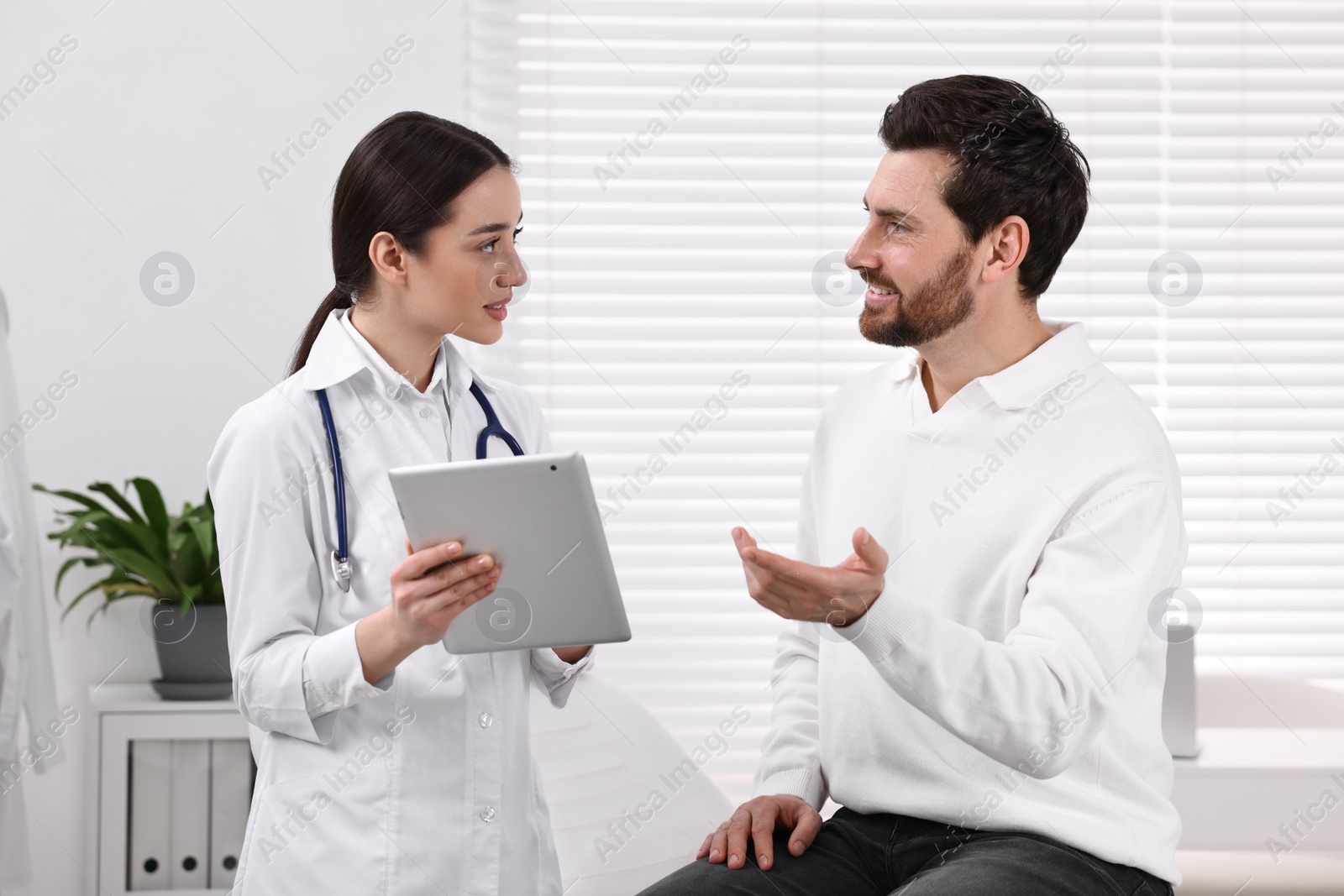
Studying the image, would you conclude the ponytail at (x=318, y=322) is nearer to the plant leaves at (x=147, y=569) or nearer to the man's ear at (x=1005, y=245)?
the man's ear at (x=1005, y=245)

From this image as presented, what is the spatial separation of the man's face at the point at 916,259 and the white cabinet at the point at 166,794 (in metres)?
1.80

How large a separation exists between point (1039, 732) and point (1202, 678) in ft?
4.98

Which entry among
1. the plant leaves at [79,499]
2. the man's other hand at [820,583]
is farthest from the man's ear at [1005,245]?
the plant leaves at [79,499]

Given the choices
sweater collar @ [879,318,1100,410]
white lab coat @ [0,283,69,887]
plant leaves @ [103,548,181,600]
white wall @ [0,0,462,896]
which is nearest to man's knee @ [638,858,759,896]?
sweater collar @ [879,318,1100,410]

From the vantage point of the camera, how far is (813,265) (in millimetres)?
2709

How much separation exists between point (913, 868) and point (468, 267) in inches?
38.4

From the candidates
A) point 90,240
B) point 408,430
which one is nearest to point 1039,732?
point 408,430

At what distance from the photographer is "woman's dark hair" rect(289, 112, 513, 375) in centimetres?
142

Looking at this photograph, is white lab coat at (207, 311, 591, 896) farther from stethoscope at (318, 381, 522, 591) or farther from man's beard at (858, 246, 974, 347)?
man's beard at (858, 246, 974, 347)

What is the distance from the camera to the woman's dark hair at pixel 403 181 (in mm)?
1422

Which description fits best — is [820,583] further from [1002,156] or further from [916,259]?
[1002,156]

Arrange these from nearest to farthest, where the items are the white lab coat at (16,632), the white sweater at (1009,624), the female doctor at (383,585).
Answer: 1. the white sweater at (1009,624)
2. the female doctor at (383,585)
3. the white lab coat at (16,632)

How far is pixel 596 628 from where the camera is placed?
1219 mm

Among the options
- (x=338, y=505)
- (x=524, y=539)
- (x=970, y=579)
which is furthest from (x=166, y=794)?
(x=970, y=579)
